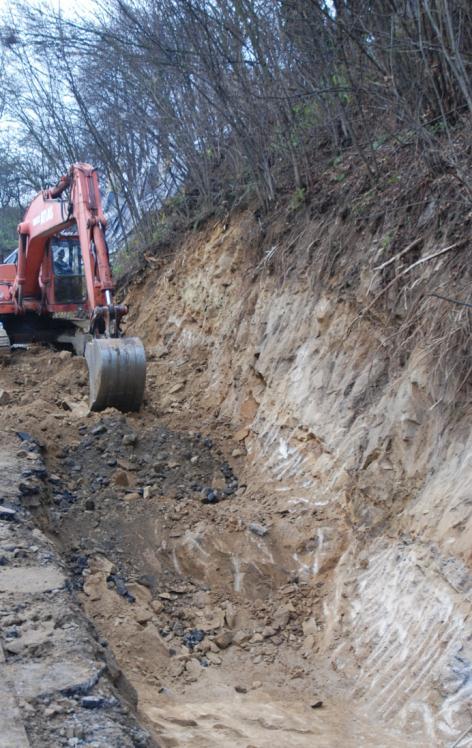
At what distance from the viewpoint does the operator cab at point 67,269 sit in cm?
1238

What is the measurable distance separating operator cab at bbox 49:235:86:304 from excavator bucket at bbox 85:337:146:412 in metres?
3.93

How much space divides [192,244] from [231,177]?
118 centimetres

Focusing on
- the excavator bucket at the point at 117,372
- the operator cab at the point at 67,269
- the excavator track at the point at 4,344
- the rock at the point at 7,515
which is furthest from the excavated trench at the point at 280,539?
the operator cab at the point at 67,269

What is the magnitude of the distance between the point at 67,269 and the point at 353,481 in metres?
7.64

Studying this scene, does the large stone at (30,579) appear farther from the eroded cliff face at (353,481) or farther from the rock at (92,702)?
the eroded cliff face at (353,481)

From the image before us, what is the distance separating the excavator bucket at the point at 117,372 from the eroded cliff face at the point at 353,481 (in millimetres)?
549

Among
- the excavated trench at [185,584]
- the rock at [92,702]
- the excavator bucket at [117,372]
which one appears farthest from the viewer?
the excavator bucket at [117,372]

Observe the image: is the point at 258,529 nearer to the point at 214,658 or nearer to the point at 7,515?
the point at 214,658

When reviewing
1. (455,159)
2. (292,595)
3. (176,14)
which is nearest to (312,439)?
(292,595)

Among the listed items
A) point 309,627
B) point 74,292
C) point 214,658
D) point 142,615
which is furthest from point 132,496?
point 74,292

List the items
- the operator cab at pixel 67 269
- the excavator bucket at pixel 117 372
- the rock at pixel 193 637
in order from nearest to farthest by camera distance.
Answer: the rock at pixel 193 637 < the excavator bucket at pixel 117 372 < the operator cab at pixel 67 269

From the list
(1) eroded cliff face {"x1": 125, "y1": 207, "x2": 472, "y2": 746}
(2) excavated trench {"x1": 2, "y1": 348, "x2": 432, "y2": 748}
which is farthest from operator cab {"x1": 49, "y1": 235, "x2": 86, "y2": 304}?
(2) excavated trench {"x1": 2, "y1": 348, "x2": 432, "y2": 748}

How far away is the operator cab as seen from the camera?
12.4 meters

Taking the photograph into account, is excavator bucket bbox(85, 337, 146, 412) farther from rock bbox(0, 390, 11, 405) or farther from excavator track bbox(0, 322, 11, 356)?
excavator track bbox(0, 322, 11, 356)
